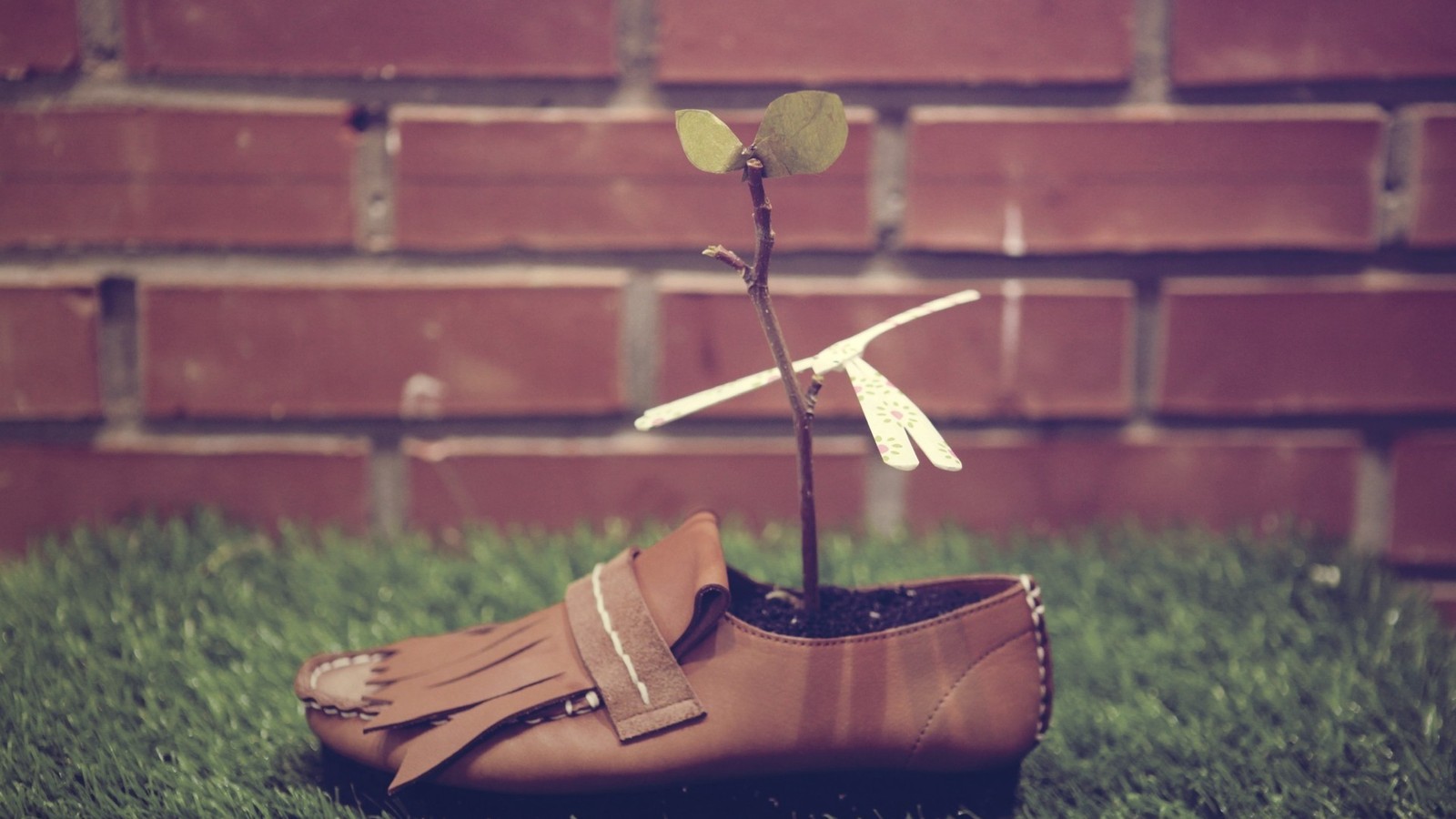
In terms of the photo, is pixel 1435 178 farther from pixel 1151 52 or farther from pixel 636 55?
pixel 636 55

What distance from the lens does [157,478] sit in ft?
3.27

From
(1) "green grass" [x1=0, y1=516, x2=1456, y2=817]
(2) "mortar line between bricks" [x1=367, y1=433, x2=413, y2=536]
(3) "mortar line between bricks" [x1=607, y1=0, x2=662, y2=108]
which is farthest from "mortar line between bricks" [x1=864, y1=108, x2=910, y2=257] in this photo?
(2) "mortar line between bricks" [x1=367, y1=433, x2=413, y2=536]

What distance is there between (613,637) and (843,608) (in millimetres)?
156

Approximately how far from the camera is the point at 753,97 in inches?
38.2

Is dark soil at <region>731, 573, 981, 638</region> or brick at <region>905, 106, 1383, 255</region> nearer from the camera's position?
dark soil at <region>731, 573, 981, 638</region>

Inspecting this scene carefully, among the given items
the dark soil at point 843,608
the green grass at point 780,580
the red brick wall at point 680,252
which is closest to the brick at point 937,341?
the red brick wall at point 680,252

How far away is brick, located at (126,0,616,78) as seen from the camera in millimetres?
941

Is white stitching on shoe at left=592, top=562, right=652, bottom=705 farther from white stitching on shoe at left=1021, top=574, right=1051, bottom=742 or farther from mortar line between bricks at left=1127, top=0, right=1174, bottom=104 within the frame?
mortar line between bricks at left=1127, top=0, right=1174, bottom=104

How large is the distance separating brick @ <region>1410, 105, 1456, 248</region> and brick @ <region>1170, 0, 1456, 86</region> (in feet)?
0.16

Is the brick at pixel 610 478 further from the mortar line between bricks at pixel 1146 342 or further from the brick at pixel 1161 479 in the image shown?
the mortar line between bricks at pixel 1146 342

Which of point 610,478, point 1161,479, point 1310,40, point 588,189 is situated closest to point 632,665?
point 610,478

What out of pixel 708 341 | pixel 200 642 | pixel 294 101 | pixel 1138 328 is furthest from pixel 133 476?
pixel 1138 328

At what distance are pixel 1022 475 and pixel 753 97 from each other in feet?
1.64

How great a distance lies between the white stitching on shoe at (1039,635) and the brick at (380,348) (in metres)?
0.52
